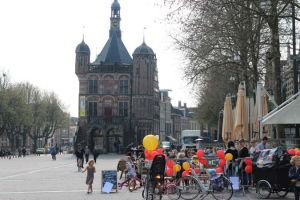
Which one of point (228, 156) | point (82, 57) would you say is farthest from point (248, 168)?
point (82, 57)

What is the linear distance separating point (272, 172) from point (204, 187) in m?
1.98

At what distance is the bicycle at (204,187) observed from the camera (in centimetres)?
1612

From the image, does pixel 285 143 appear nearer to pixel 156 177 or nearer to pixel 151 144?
pixel 151 144

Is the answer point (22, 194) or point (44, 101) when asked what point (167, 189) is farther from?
point (44, 101)

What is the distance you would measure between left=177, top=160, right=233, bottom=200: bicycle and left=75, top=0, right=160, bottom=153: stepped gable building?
76001mm

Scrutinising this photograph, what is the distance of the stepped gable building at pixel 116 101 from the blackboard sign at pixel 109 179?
7150cm

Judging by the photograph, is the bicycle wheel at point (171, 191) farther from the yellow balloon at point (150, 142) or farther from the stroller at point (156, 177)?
the yellow balloon at point (150, 142)

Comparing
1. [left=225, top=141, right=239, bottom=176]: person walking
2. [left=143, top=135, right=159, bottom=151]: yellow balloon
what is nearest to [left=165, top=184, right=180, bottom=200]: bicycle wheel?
[left=143, top=135, right=159, bottom=151]: yellow balloon

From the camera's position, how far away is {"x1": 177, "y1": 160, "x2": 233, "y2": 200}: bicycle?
52.9 feet

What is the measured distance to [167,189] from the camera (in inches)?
643

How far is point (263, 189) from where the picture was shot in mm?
16453

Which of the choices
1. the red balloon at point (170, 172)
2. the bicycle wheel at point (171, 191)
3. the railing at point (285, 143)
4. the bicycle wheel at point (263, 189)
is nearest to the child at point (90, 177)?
the red balloon at point (170, 172)

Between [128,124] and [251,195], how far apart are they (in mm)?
77043

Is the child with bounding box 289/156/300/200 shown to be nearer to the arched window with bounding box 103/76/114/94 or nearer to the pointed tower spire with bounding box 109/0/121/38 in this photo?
the arched window with bounding box 103/76/114/94
